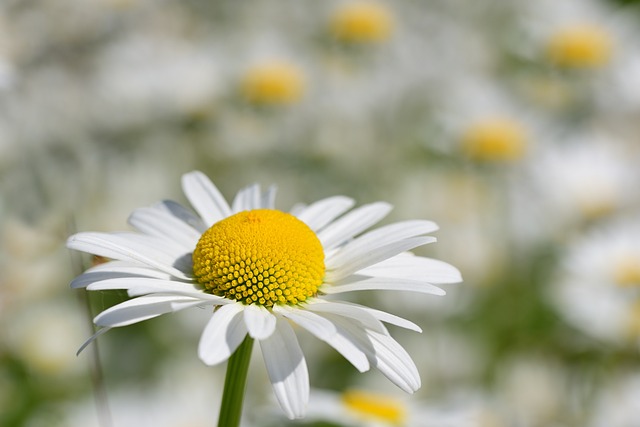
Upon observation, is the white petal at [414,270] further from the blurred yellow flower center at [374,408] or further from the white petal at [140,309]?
the blurred yellow flower center at [374,408]

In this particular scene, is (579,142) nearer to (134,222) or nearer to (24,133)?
(24,133)

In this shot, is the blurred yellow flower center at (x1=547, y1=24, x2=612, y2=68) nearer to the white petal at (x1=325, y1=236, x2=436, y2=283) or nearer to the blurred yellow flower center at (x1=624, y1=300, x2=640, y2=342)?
the blurred yellow flower center at (x1=624, y1=300, x2=640, y2=342)

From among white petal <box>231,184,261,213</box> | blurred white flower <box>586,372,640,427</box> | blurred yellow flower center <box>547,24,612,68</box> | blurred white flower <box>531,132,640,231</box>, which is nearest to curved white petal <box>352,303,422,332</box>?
white petal <box>231,184,261,213</box>

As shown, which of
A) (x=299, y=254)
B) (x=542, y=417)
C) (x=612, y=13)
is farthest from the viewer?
(x=612, y=13)

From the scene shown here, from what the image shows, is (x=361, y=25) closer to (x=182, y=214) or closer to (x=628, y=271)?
(x=628, y=271)

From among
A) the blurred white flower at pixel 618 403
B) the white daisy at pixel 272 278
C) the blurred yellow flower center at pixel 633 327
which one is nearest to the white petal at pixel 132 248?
the white daisy at pixel 272 278

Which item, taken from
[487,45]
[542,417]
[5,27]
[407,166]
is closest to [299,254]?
[542,417]
